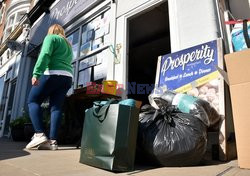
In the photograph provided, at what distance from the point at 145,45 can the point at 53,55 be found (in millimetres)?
3577

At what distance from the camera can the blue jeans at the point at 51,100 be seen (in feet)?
8.48

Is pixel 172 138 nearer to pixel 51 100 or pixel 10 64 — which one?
pixel 51 100

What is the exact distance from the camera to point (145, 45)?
19.5 ft

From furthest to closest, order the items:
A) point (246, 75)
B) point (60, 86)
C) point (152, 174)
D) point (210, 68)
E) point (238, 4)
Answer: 1. point (238, 4)
2. point (60, 86)
3. point (210, 68)
4. point (246, 75)
5. point (152, 174)

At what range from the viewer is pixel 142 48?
6.07m

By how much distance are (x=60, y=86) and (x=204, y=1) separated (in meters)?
2.02

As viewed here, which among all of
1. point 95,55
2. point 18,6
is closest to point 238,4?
point 95,55

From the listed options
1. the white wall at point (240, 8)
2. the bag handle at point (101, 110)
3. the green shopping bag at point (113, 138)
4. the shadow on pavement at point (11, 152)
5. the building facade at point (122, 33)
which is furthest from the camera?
the white wall at point (240, 8)

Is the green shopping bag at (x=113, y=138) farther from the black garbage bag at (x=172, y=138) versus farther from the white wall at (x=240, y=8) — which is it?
the white wall at (x=240, y=8)

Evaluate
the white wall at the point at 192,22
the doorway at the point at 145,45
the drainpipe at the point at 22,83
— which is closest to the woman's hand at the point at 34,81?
the white wall at the point at 192,22

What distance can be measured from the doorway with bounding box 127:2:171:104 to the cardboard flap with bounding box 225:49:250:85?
2.70 meters

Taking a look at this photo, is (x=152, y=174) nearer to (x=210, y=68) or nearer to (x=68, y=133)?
(x=210, y=68)

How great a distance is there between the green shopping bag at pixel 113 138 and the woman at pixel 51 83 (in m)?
0.97

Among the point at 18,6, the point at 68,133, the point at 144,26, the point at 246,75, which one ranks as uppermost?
the point at 18,6
